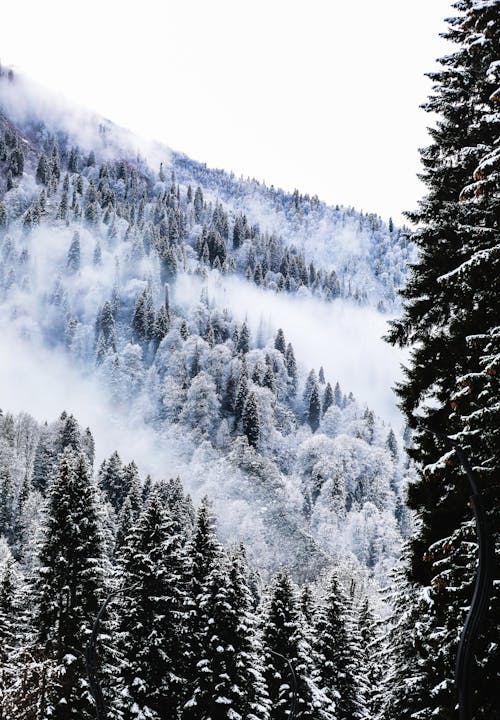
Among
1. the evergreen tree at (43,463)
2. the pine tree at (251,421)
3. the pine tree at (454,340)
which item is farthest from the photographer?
the pine tree at (251,421)

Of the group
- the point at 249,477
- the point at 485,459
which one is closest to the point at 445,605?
the point at 485,459

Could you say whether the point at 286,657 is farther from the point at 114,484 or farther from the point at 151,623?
the point at 114,484

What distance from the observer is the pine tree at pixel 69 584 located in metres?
25.9

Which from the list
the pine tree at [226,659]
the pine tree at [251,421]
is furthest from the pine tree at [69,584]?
the pine tree at [251,421]

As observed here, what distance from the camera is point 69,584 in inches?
1114

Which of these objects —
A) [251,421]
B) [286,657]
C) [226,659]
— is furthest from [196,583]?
[251,421]

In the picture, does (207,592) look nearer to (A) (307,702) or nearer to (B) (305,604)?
(A) (307,702)

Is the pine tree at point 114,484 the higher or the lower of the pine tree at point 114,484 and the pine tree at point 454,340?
the higher

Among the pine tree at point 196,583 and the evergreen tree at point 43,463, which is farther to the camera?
the evergreen tree at point 43,463

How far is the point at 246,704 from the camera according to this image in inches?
1200

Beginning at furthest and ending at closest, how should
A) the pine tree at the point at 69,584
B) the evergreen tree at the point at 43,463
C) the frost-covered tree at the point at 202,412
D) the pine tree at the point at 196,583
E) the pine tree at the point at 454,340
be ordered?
the frost-covered tree at the point at 202,412
the evergreen tree at the point at 43,463
the pine tree at the point at 196,583
the pine tree at the point at 69,584
the pine tree at the point at 454,340

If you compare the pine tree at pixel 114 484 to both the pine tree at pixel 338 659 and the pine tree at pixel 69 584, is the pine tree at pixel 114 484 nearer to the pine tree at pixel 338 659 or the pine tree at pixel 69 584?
the pine tree at pixel 338 659

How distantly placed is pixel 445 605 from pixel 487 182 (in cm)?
768

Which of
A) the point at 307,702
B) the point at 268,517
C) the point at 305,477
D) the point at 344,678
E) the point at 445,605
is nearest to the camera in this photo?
the point at 445,605
